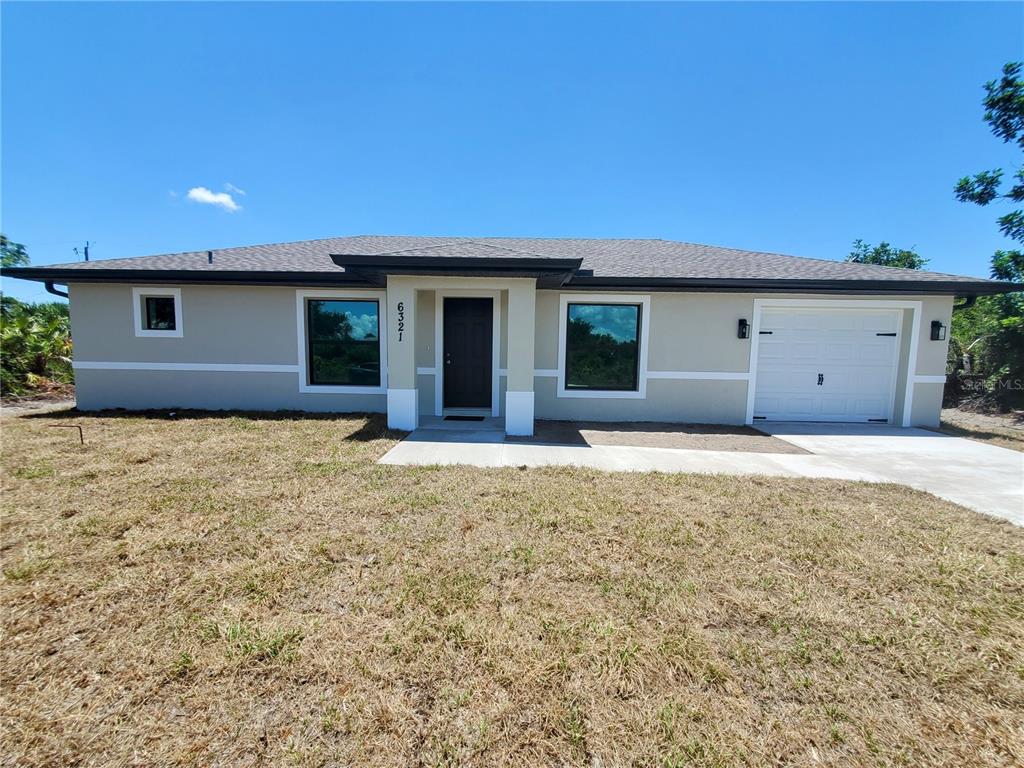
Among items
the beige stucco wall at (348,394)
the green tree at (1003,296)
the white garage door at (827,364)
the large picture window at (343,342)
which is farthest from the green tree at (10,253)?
the green tree at (1003,296)

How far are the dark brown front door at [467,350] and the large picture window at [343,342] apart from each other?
1.49 m

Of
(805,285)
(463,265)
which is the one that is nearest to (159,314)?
(463,265)

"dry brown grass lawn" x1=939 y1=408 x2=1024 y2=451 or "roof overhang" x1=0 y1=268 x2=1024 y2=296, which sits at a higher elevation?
"roof overhang" x1=0 y1=268 x2=1024 y2=296

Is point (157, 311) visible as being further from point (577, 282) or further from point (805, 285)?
point (805, 285)

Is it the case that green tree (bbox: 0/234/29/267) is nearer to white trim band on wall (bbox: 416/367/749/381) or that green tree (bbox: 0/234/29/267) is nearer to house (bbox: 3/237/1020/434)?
house (bbox: 3/237/1020/434)

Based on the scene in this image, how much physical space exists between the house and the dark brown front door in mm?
30

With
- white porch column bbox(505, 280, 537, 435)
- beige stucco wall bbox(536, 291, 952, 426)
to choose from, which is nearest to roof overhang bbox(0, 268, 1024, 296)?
beige stucco wall bbox(536, 291, 952, 426)

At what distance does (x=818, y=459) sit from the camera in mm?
6301

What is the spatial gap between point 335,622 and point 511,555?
1.33 m

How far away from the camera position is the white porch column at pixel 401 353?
710 cm

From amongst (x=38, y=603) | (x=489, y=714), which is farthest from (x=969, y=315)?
(x=38, y=603)

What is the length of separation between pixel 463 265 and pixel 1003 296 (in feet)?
52.8

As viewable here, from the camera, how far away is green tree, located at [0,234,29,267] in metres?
25.1

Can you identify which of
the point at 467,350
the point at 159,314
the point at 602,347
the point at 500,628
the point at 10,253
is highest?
the point at 10,253
